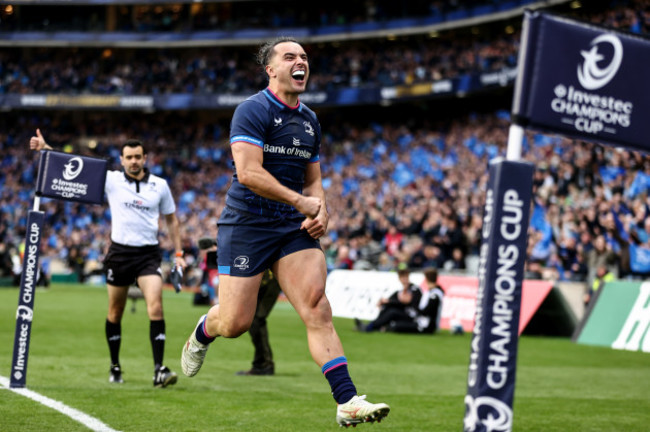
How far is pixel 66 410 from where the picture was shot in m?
7.11

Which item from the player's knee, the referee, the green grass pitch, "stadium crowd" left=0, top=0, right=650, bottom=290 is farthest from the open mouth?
"stadium crowd" left=0, top=0, right=650, bottom=290

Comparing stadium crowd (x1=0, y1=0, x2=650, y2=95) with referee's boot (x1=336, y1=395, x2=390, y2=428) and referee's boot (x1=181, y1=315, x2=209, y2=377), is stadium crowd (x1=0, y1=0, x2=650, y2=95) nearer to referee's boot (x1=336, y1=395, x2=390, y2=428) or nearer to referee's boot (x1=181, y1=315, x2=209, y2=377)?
referee's boot (x1=181, y1=315, x2=209, y2=377)

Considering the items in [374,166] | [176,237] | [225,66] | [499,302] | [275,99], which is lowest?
[176,237]

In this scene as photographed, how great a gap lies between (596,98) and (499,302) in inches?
39.3

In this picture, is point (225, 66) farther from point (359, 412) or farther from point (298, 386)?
point (359, 412)

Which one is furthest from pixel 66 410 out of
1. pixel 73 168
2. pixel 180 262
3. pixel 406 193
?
pixel 406 193

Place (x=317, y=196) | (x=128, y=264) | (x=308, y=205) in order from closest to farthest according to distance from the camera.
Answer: (x=308, y=205) → (x=317, y=196) → (x=128, y=264)

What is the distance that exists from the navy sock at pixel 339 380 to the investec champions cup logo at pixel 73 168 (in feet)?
12.7

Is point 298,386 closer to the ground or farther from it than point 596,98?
closer to the ground

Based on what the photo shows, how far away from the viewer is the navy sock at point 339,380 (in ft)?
18.5

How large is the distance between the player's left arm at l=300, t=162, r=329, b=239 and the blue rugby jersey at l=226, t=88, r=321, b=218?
0.52 feet

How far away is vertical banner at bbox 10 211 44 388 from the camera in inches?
316

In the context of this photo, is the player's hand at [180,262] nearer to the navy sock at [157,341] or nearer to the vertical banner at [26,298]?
the navy sock at [157,341]

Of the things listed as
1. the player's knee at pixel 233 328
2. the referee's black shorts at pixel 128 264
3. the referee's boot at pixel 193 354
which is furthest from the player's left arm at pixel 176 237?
the player's knee at pixel 233 328
